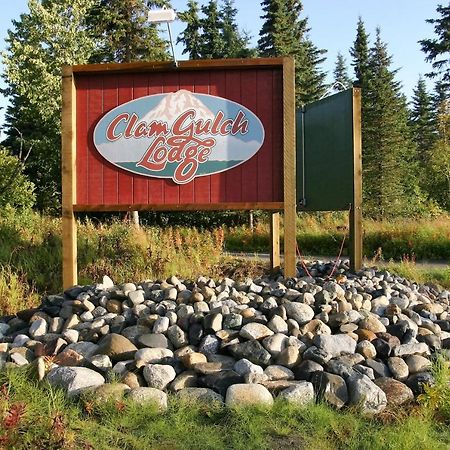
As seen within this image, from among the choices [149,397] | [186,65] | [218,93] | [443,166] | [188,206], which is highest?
[443,166]

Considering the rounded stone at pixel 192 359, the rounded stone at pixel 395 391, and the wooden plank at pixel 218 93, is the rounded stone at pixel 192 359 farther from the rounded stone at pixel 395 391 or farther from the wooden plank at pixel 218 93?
the wooden plank at pixel 218 93

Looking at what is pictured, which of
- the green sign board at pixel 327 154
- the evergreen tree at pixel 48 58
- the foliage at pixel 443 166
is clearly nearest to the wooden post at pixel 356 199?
the green sign board at pixel 327 154

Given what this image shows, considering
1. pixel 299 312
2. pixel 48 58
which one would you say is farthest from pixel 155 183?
pixel 48 58

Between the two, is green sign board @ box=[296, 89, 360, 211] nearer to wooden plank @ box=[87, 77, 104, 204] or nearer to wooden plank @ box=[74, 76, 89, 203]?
wooden plank @ box=[87, 77, 104, 204]

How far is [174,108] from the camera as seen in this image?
701 cm

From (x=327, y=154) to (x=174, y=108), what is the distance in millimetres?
3143

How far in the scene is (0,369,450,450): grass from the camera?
10.4 ft

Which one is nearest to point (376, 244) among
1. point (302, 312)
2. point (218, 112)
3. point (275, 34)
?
point (218, 112)

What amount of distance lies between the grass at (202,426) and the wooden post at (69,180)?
325cm

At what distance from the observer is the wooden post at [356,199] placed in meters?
8.16

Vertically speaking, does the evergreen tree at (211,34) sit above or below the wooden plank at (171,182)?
above

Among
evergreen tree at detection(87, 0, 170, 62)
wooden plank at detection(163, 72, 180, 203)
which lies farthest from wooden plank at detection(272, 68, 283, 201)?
evergreen tree at detection(87, 0, 170, 62)

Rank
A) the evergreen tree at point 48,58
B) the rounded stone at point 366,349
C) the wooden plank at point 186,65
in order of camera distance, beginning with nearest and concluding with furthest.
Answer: the rounded stone at point 366,349
the wooden plank at point 186,65
the evergreen tree at point 48,58

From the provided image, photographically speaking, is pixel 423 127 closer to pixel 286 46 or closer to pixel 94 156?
pixel 286 46
